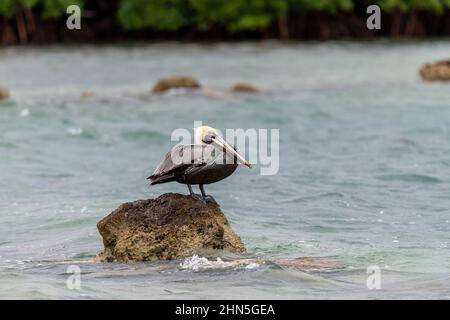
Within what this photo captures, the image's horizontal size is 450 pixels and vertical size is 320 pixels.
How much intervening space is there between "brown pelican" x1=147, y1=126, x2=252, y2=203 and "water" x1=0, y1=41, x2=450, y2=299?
92 centimetres

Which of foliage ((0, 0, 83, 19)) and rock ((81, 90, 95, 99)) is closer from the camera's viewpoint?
rock ((81, 90, 95, 99))

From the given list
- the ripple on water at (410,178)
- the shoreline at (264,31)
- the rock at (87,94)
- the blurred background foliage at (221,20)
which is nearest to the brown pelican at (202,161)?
the ripple on water at (410,178)

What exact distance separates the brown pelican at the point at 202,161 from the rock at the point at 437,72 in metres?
26.6

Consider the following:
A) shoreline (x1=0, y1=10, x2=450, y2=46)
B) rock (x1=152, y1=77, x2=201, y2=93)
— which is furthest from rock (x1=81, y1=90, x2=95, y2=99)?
shoreline (x1=0, y1=10, x2=450, y2=46)

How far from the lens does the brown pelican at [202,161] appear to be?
1141 cm

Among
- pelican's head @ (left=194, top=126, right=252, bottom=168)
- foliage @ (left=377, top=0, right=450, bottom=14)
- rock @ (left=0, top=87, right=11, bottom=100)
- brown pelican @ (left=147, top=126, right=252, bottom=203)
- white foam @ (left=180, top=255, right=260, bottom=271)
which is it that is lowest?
foliage @ (left=377, top=0, right=450, bottom=14)

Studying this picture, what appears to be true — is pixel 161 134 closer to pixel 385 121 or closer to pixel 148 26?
pixel 385 121

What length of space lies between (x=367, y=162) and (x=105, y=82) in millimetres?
20539

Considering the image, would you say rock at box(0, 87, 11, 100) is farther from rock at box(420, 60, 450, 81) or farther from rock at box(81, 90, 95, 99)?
rock at box(420, 60, 450, 81)

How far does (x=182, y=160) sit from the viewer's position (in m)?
11.4

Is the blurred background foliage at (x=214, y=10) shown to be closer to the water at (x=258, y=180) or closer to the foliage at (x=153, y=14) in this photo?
the foliage at (x=153, y=14)

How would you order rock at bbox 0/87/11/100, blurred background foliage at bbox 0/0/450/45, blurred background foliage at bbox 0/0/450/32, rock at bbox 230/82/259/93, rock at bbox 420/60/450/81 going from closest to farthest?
rock at bbox 0/87/11/100 < rock at bbox 230/82/259/93 < rock at bbox 420/60/450/81 < blurred background foliage at bbox 0/0/450/45 < blurred background foliage at bbox 0/0/450/32

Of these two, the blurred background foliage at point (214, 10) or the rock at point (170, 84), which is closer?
the rock at point (170, 84)

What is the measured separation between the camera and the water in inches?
455
